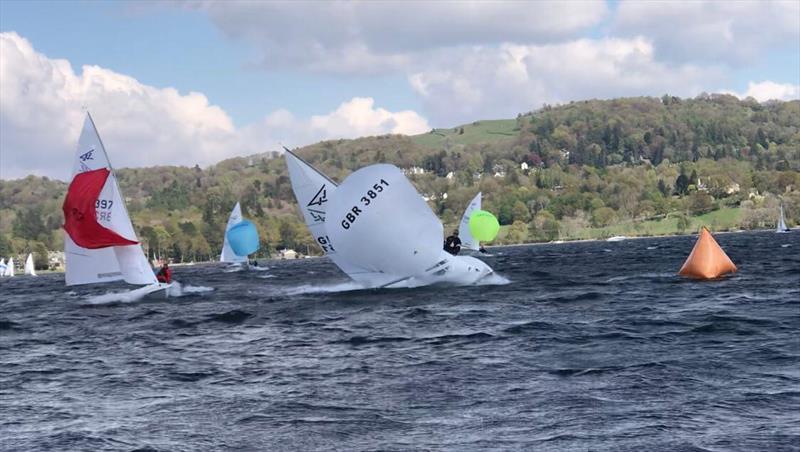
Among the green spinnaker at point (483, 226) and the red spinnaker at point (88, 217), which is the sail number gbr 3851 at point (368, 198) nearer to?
the red spinnaker at point (88, 217)

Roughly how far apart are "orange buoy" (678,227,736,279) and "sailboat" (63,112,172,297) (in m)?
23.9

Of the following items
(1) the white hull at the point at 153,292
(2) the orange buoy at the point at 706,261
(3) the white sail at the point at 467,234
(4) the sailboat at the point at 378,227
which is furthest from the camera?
(3) the white sail at the point at 467,234

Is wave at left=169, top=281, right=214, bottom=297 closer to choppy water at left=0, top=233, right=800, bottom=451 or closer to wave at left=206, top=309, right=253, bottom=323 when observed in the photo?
choppy water at left=0, top=233, right=800, bottom=451

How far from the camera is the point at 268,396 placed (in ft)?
58.6

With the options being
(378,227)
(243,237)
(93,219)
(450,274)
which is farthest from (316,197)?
(243,237)

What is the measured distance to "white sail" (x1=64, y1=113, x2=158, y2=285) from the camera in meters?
41.6

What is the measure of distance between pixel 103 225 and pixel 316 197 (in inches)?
356

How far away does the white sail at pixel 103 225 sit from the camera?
41594 mm

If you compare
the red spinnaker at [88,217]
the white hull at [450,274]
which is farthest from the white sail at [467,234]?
the red spinnaker at [88,217]

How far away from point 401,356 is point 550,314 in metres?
8.91

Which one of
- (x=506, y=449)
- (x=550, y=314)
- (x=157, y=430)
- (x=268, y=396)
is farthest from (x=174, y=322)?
(x=506, y=449)

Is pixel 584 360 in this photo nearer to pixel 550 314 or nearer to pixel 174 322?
pixel 550 314

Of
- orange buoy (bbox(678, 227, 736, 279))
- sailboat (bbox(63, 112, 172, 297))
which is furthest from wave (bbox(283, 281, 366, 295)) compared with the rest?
orange buoy (bbox(678, 227, 736, 279))

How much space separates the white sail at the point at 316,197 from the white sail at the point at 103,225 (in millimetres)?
7308
